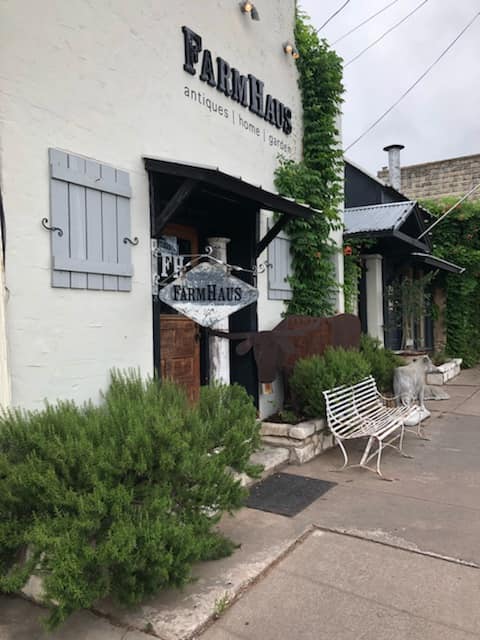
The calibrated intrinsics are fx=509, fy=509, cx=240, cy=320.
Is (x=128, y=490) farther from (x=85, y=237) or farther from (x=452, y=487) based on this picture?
(x=452, y=487)

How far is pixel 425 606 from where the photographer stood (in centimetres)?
258

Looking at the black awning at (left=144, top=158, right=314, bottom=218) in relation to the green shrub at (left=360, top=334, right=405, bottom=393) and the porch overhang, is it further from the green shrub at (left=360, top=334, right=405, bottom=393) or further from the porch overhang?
the green shrub at (left=360, top=334, right=405, bottom=393)

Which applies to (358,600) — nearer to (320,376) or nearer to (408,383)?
(320,376)

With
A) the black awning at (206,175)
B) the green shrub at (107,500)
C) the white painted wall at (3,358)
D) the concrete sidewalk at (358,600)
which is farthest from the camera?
the black awning at (206,175)

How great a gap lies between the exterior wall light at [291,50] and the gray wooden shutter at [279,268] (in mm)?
2311

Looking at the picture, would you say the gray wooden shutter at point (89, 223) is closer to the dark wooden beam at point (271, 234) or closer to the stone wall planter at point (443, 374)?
the dark wooden beam at point (271, 234)

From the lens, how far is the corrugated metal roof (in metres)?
8.43

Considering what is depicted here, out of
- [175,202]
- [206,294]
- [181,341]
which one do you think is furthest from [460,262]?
[175,202]

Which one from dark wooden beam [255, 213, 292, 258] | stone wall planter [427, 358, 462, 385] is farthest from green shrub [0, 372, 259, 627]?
stone wall planter [427, 358, 462, 385]

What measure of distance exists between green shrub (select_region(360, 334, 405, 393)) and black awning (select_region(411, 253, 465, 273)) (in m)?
3.46

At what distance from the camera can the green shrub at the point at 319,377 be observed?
533cm

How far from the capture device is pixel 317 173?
260 inches

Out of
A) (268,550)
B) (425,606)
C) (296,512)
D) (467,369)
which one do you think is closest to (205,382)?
(296,512)

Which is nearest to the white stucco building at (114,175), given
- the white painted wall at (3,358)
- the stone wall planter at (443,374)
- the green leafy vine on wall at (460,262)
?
the white painted wall at (3,358)
